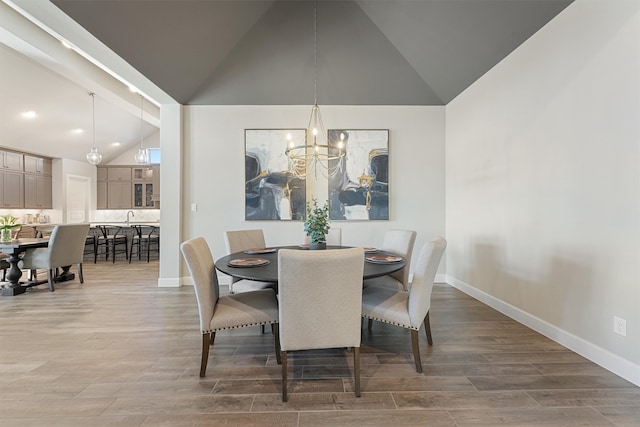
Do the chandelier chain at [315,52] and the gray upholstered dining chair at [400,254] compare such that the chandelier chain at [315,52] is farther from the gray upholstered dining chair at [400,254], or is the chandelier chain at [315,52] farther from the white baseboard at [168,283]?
the white baseboard at [168,283]

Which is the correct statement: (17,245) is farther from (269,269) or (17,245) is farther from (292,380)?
(292,380)

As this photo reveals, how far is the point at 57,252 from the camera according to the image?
13.9 feet

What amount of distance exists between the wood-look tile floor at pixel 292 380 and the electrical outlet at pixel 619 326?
0.28 m

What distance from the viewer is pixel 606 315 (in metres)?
2.10

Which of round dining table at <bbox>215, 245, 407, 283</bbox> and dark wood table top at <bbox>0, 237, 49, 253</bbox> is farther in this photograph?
dark wood table top at <bbox>0, 237, 49, 253</bbox>

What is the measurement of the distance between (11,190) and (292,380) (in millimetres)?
8210

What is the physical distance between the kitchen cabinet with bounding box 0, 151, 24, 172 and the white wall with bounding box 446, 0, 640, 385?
911cm

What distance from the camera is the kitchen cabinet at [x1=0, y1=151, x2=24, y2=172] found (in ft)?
21.0

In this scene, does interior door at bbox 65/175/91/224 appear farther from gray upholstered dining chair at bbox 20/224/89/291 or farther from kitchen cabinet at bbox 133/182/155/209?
Answer: gray upholstered dining chair at bbox 20/224/89/291

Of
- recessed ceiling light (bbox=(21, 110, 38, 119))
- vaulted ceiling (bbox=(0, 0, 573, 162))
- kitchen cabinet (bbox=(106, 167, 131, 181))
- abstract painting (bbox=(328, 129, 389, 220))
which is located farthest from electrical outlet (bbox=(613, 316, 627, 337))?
kitchen cabinet (bbox=(106, 167, 131, 181))

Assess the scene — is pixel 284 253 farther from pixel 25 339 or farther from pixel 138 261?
pixel 138 261

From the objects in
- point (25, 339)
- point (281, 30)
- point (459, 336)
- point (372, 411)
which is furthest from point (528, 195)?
point (25, 339)

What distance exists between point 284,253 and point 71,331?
2.52m

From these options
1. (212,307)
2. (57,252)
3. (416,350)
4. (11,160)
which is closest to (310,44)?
(212,307)
